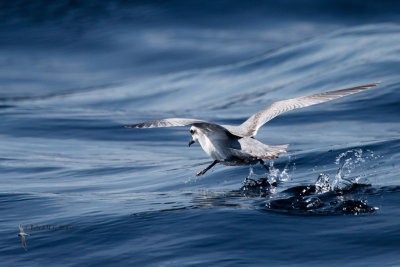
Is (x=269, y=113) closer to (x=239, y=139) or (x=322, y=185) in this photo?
(x=239, y=139)

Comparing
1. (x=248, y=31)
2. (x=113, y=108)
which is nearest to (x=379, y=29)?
(x=248, y=31)

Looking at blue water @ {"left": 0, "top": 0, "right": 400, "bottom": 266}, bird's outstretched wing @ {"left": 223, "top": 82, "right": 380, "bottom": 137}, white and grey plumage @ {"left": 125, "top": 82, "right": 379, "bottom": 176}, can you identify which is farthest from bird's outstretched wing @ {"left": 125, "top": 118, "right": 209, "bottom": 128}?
blue water @ {"left": 0, "top": 0, "right": 400, "bottom": 266}

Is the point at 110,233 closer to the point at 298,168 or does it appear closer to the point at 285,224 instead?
the point at 285,224

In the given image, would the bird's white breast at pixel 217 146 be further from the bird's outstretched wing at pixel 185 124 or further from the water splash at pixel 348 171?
the water splash at pixel 348 171

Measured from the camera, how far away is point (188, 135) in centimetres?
1355

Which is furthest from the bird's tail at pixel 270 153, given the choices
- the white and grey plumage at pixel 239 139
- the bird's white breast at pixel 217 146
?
the bird's white breast at pixel 217 146

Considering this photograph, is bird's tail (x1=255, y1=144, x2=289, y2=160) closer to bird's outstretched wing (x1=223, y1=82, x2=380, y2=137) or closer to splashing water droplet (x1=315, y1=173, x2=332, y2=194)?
bird's outstretched wing (x1=223, y1=82, x2=380, y2=137)

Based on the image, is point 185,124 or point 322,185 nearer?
point 185,124

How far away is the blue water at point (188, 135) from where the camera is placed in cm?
598

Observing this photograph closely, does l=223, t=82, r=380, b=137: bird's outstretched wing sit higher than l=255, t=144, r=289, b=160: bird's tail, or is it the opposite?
l=223, t=82, r=380, b=137: bird's outstretched wing

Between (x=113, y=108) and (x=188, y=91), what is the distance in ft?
7.60

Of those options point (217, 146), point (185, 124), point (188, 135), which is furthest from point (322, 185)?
point (188, 135)

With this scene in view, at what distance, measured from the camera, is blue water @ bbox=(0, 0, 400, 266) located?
5.98 metres

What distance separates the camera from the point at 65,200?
8227 mm
